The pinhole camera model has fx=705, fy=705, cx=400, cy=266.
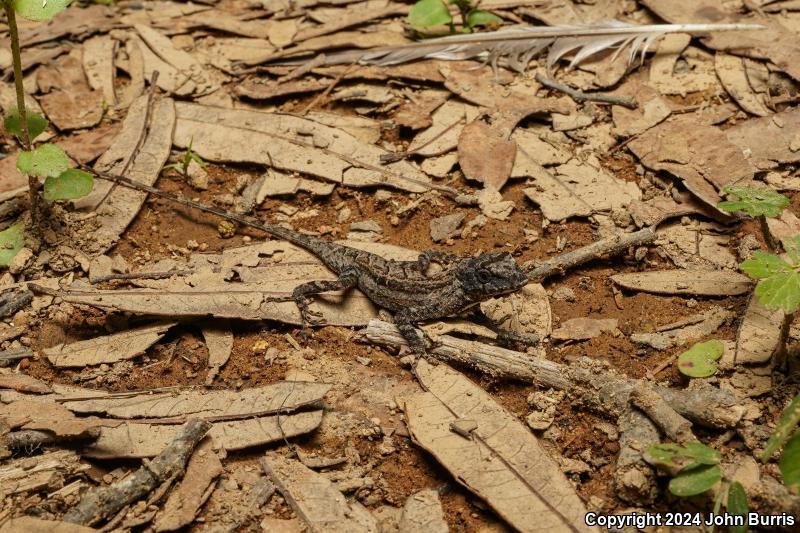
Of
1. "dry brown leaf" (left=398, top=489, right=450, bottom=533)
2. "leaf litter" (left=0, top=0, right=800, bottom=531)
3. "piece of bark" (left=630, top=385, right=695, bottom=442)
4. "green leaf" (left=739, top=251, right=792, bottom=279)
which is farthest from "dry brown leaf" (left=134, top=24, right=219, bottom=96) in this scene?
"green leaf" (left=739, top=251, right=792, bottom=279)

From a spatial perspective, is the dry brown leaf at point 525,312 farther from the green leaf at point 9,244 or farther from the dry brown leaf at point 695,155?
the green leaf at point 9,244

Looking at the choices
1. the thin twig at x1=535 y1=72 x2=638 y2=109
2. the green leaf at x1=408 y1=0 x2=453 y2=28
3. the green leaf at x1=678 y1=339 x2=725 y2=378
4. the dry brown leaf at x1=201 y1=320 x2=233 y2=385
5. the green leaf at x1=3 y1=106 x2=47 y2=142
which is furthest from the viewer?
the green leaf at x1=408 y1=0 x2=453 y2=28

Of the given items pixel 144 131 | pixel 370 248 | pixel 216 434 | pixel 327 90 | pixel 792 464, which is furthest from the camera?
pixel 327 90

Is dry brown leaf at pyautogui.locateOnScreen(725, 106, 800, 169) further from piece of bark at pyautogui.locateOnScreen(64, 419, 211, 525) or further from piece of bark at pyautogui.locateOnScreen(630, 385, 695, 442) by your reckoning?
piece of bark at pyautogui.locateOnScreen(64, 419, 211, 525)

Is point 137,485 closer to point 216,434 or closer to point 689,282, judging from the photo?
point 216,434

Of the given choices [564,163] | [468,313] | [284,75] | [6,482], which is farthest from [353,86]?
[6,482]

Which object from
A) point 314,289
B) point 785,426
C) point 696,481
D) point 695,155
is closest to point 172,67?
point 314,289
